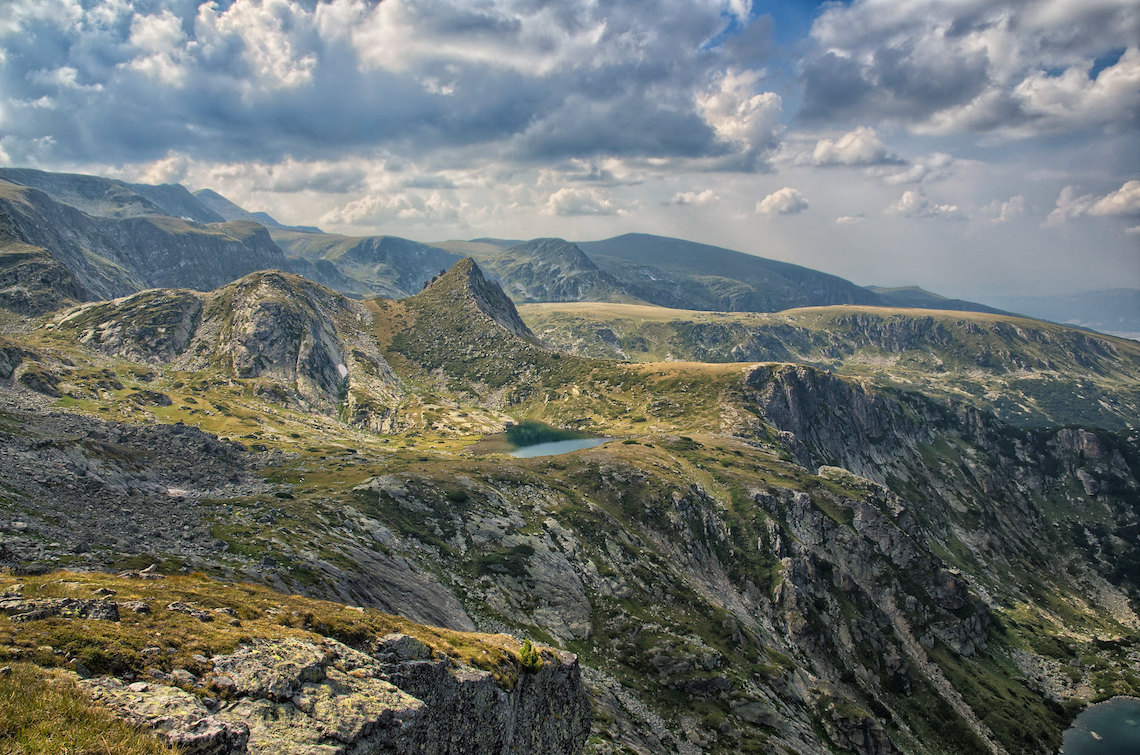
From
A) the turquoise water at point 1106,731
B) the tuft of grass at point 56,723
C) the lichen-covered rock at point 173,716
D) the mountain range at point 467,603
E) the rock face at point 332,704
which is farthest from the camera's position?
the turquoise water at point 1106,731

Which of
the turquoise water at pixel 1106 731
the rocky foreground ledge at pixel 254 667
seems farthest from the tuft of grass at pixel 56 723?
the turquoise water at pixel 1106 731

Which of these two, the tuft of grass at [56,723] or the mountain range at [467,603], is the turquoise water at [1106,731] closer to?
the mountain range at [467,603]

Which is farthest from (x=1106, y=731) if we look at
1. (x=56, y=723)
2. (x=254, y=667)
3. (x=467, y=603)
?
(x=56, y=723)

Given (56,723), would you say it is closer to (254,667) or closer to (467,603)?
(254,667)

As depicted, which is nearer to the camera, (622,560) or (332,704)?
(332,704)

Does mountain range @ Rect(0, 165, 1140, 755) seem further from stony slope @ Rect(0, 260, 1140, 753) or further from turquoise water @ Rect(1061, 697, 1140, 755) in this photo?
turquoise water @ Rect(1061, 697, 1140, 755)
